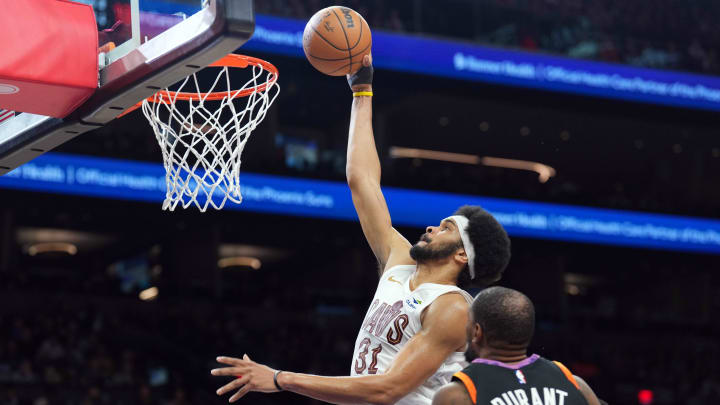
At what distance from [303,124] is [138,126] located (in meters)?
4.06

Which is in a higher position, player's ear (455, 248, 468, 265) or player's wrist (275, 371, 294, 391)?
player's ear (455, 248, 468, 265)

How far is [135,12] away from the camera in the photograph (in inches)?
147

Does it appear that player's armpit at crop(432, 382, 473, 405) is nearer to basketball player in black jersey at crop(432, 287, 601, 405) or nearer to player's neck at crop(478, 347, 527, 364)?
basketball player in black jersey at crop(432, 287, 601, 405)

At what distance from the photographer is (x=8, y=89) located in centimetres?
367

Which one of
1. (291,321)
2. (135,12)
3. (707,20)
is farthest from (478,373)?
(707,20)

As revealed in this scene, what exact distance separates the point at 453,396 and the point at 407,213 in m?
13.1

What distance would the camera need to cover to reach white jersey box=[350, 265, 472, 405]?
144 inches

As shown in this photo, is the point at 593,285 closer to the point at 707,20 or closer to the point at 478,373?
the point at 707,20

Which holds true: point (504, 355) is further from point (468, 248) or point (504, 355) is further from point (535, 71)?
point (535, 71)

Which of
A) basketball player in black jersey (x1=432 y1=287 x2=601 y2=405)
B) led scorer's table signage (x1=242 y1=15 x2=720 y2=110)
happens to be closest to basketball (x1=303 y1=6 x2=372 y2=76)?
basketball player in black jersey (x1=432 y1=287 x2=601 y2=405)

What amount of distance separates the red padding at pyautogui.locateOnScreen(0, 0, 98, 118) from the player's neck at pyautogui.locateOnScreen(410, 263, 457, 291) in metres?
1.40

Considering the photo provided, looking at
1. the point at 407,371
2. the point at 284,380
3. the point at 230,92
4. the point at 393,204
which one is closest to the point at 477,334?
the point at 407,371

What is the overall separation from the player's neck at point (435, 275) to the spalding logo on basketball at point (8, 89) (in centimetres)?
163

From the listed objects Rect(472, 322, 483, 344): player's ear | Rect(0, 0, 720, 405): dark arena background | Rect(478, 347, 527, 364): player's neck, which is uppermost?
Rect(472, 322, 483, 344): player's ear
